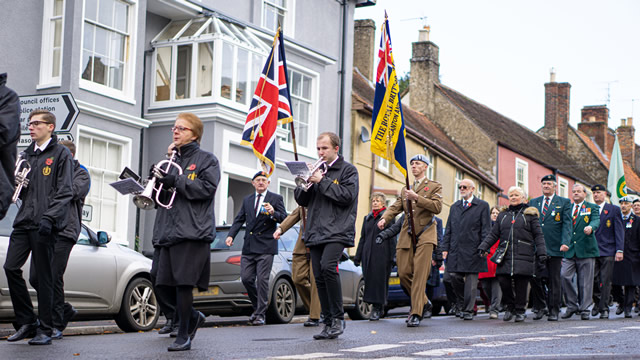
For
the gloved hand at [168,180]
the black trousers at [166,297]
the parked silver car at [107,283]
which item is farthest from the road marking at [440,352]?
the parked silver car at [107,283]

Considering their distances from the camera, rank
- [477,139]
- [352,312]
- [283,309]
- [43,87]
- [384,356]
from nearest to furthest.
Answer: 1. [384,356]
2. [283,309]
3. [352,312]
4. [43,87]
5. [477,139]

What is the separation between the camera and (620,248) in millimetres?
15570

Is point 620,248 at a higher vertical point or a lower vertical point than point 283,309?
higher

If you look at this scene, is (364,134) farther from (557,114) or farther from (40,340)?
(557,114)

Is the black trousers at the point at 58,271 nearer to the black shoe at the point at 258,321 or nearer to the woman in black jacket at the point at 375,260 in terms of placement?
the black shoe at the point at 258,321

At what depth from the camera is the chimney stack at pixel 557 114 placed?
182ft

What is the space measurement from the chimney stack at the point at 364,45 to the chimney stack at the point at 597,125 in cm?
2888

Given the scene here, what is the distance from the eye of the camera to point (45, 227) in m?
8.43

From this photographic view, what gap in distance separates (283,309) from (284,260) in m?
0.72

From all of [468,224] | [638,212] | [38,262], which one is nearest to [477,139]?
[638,212]

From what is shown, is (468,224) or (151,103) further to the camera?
(151,103)

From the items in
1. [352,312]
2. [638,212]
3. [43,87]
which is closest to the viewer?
[352,312]

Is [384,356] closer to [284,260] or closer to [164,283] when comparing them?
[164,283]

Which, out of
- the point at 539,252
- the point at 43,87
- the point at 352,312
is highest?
the point at 43,87
